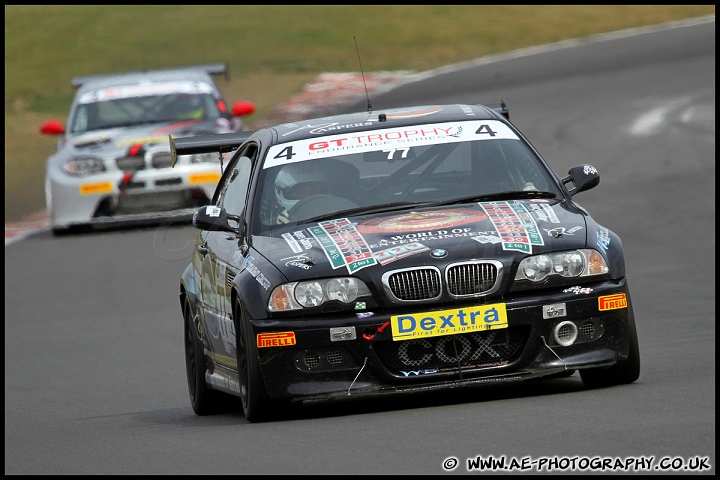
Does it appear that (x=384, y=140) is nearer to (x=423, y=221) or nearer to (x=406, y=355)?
(x=423, y=221)

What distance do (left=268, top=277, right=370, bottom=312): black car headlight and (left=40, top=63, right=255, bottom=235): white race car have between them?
36.0 feet

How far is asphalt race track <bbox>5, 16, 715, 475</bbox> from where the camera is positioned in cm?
606

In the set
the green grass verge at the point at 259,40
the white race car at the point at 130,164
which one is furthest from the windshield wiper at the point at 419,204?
the green grass verge at the point at 259,40

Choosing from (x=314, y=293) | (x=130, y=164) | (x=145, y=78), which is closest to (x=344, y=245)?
(x=314, y=293)

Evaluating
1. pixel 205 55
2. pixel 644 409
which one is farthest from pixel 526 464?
pixel 205 55

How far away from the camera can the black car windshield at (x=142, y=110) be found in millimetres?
19359

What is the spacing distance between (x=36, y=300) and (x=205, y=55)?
2435 centimetres

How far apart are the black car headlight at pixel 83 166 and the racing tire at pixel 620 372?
37.8 feet

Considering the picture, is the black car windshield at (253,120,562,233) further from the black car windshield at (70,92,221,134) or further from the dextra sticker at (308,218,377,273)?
the black car windshield at (70,92,221,134)

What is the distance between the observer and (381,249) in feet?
24.4

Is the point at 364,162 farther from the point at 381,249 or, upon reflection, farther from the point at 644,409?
the point at 644,409

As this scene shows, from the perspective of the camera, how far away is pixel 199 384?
29.3ft

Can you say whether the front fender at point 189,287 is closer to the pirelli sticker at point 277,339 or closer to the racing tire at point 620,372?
the pirelli sticker at point 277,339

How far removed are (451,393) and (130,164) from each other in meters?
11.0
